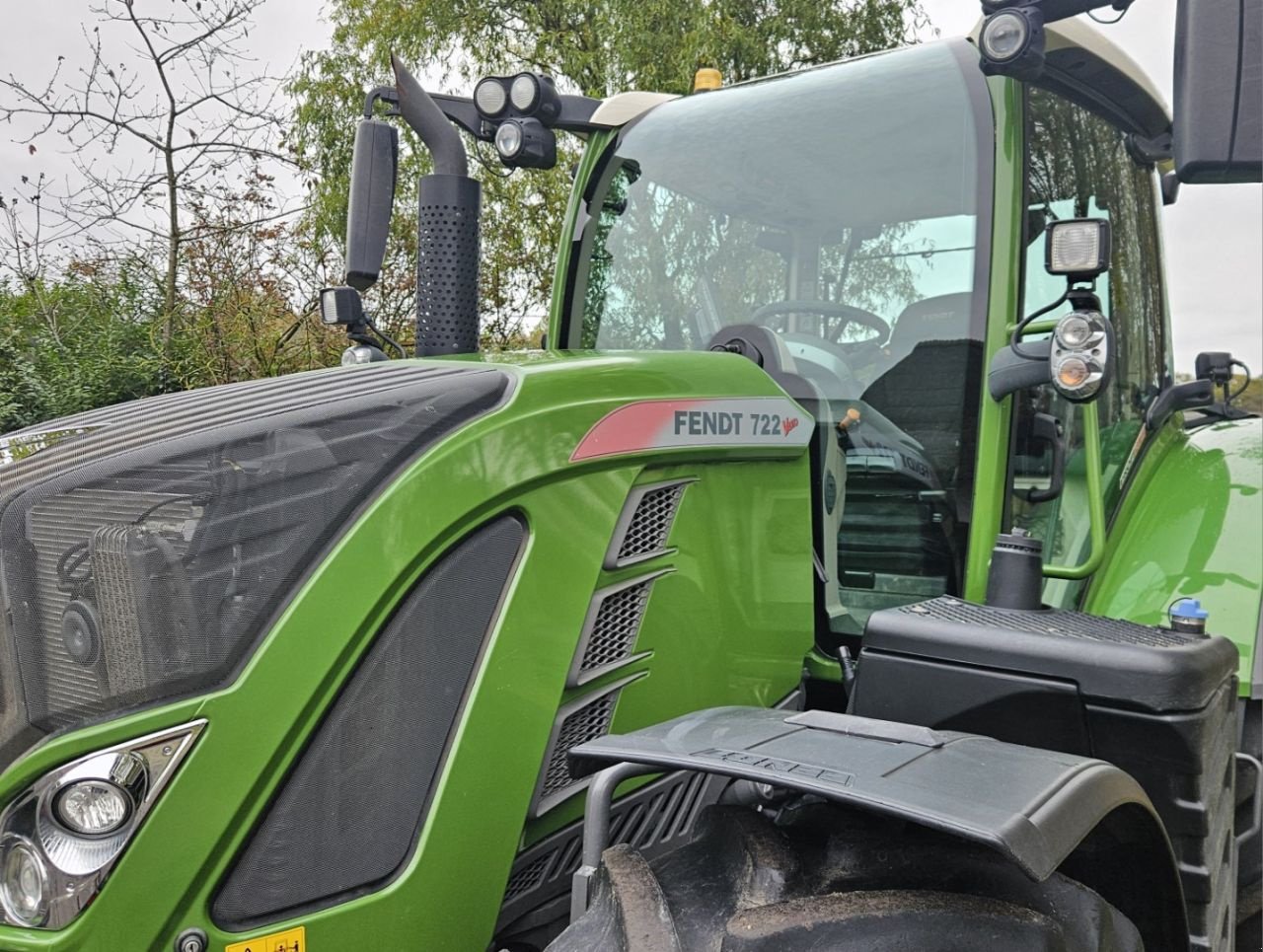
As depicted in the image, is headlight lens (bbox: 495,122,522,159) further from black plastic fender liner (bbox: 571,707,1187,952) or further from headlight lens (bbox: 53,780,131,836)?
headlight lens (bbox: 53,780,131,836)

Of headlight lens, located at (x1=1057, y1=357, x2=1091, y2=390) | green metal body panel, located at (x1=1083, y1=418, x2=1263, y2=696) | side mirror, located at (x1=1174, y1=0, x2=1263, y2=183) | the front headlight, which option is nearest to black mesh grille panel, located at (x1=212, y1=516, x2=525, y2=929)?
the front headlight

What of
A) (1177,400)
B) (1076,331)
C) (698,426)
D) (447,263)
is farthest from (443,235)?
(1177,400)

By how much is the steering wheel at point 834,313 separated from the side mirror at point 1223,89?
0.78 m

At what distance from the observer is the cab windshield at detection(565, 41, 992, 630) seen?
7.17ft

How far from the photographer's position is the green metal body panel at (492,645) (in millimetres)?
1312

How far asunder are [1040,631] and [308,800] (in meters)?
1.10

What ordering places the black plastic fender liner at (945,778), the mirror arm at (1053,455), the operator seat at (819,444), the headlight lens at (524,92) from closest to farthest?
the black plastic fender liner at (945,778), the operator seat at (819,444), the mirror arm at (1053,455), the headlight lens at (524,92)

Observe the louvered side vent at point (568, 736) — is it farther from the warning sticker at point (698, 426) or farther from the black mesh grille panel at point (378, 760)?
the warning sticker at point (698, 426)

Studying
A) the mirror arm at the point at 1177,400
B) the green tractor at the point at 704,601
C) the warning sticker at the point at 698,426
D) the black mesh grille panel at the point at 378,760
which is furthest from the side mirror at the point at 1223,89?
the mirror arm at the point at 1177,400

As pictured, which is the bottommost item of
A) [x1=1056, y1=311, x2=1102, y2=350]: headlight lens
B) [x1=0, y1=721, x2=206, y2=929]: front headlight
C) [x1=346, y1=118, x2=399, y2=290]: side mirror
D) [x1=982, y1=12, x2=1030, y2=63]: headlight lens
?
[x1=0, y1=721, x2=206, y2=929]: front headlight

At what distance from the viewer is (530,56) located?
11.4m

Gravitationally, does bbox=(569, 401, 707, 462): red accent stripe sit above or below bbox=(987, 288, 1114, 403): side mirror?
below

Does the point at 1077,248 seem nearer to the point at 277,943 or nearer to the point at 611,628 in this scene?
the point at 611,628

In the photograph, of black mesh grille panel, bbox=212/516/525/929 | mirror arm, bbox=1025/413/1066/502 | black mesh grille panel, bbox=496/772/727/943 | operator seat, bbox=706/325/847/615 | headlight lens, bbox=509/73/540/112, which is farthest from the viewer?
headlight lens, bbox=509/73/540/112
